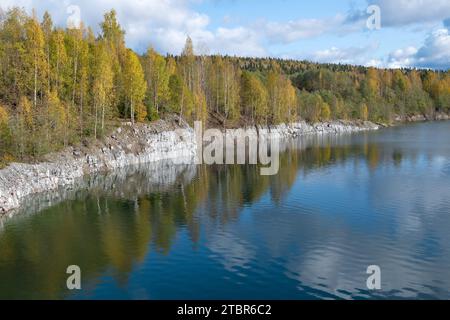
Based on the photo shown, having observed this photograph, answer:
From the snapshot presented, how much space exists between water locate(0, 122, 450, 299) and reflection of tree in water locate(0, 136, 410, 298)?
0.12 m

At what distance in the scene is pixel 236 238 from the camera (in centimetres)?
3650

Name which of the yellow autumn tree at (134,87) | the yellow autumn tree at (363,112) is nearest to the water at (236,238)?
the yellow autumn tree at (134,87)

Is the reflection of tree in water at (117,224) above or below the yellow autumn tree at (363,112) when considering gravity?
below

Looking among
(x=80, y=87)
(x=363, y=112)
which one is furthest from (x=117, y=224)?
(x=363, y=112)

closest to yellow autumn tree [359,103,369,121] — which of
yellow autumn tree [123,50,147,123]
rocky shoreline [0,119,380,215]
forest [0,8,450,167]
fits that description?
forest [0,8,450,167]

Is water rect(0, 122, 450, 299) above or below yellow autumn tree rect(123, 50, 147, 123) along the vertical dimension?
below

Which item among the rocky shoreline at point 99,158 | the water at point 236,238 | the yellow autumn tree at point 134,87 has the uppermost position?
the yellow autumn tree at point 134,87

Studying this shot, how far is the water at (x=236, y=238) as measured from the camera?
27.3m

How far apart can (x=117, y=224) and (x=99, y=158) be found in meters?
28.1

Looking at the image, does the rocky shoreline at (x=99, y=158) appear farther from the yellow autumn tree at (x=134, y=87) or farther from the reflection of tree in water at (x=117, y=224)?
the reflection of tree in water at (x=117, y=224)

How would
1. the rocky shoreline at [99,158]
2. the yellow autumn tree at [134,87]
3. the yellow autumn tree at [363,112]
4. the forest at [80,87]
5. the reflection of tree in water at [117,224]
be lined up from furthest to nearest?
the yellow autumn tree at [363,112] → the yellow autumn tree at [134,87] → the forest at [80,87] → the rocky shoreline at [99,158] → the reflection of tree in water at [117,224]

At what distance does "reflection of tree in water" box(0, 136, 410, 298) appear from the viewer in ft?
97.4

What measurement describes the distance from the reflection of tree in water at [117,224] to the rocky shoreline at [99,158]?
4.50 metres

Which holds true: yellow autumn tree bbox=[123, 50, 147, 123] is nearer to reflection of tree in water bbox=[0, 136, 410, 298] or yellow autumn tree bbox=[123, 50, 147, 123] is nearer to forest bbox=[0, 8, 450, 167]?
forest bbox=[0, 8, 450, 167]
